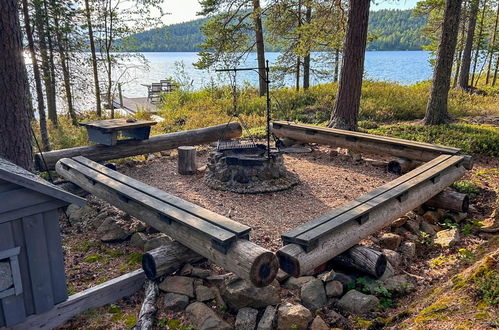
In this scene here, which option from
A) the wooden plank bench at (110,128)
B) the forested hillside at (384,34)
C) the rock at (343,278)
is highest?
the forested hillside at (384,34)

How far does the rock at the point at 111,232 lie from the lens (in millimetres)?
5062

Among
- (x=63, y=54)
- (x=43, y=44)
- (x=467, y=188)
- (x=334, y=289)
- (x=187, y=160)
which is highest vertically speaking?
(x=43, y=44)

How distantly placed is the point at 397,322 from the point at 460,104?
1201 centimetres

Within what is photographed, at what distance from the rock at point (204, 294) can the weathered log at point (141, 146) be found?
464 centimetres

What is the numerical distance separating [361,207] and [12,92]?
466 cm

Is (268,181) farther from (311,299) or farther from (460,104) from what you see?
(460,104)

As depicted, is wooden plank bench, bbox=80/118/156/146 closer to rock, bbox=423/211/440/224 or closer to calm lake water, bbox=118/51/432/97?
rock, bbox=423/211/440/224

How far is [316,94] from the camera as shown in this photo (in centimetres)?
1547

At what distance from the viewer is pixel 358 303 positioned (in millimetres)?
3631

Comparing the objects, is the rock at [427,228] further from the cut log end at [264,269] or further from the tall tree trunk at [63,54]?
the tall tree trunk at [63,54]

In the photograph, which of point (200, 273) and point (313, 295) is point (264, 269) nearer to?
point (313, 295)

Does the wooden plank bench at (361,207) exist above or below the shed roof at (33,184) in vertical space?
below

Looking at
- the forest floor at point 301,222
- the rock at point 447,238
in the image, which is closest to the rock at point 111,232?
the forest floor at point 301,222

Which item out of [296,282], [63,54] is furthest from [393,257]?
[63,54]
